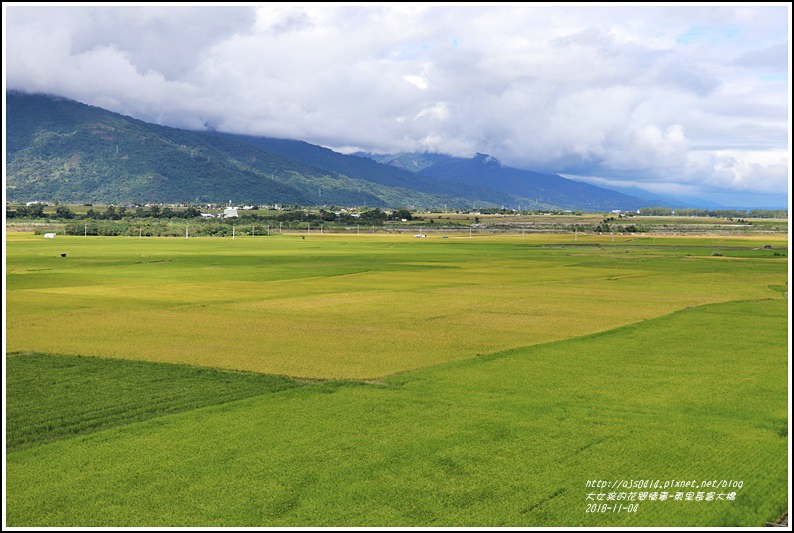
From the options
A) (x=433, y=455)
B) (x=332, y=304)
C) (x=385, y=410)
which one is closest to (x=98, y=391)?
(x=385, y=410)

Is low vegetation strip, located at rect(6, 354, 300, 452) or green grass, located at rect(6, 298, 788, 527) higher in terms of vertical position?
green grass, located at rect(6, 298, 788, 527)

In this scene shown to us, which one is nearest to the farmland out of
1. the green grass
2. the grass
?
the green grass

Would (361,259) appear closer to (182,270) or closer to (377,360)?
(182,270)

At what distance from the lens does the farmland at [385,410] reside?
13219 mm

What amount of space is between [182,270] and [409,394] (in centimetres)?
5396

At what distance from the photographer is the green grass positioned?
12805 millimetres

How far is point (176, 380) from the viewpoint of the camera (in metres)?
23.1

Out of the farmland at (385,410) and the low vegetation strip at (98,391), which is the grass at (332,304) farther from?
the low vegetation strip at (98,391)

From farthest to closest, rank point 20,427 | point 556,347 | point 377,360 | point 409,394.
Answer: point 556,347
point 377,360
point 409,394
point 20,427

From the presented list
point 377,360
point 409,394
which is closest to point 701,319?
point 377,360

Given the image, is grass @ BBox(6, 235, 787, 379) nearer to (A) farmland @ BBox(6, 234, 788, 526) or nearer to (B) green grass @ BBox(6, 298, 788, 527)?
(A) farmland @ BBox(6, 234, 788, 526)

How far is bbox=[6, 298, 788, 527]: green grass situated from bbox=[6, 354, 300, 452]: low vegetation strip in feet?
2.96

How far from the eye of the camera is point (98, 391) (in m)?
21.4

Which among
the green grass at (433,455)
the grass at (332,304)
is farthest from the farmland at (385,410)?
the grass at (332,304)
